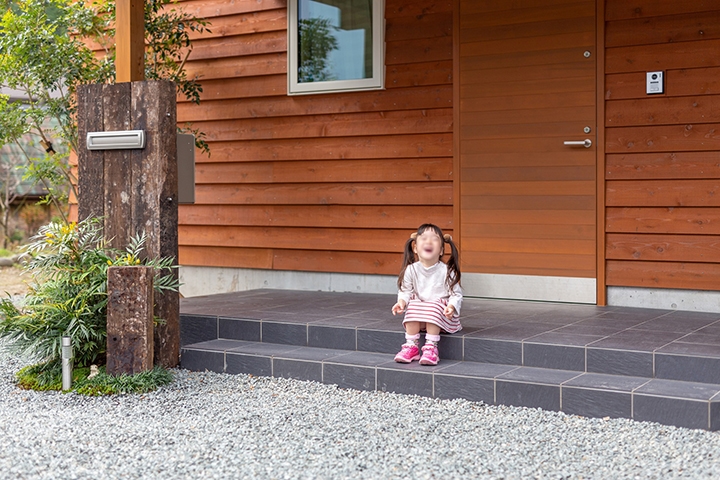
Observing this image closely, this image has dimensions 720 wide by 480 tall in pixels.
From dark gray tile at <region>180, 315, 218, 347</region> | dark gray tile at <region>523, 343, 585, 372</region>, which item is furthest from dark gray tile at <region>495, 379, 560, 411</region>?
dark gray tile at <region>180, 315, 218, 347</region>

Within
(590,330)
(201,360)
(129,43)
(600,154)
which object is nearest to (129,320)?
(201,360)

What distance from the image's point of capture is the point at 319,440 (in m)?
3.12

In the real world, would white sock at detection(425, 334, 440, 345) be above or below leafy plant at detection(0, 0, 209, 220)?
below

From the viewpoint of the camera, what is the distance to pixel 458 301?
3.95m

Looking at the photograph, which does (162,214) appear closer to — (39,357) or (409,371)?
(39,357)

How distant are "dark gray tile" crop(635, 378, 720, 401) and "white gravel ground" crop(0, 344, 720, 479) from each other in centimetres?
16

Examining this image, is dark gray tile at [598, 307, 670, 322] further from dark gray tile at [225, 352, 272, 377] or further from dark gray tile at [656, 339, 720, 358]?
dark gray tile at [225, 352, 272, 377]

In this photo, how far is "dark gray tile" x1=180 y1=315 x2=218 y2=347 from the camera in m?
4.73

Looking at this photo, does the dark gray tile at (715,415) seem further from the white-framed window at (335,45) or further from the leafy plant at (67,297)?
the white-framed window at (335,45)

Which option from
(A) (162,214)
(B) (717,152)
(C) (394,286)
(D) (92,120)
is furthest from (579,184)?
(D) (92,120)

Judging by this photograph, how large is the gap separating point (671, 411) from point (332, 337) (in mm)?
1811

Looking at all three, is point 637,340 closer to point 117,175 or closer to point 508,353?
point 508,353

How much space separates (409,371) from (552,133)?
2078mm

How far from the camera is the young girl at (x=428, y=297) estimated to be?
390 cm
